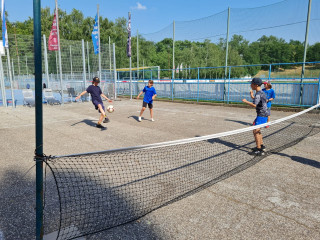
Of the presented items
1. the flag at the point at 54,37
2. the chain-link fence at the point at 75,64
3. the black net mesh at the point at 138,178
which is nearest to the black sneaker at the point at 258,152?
the black net mesh at the point at 138,178

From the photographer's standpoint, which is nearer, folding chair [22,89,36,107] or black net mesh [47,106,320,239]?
black net mesh [47,106,320,239]

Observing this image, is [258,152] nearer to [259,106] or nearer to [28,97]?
[259,106]

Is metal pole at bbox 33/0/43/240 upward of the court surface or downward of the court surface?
upward

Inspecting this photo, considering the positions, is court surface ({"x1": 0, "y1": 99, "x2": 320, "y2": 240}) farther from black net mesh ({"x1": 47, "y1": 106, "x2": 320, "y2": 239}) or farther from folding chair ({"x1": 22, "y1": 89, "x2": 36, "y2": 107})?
folding chair ({"x1": 22, "y1": 89, "x2": 36, "y2": 107})

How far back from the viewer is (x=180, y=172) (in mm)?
4418

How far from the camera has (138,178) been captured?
412cm

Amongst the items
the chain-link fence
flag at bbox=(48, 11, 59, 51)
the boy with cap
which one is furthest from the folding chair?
the boy with cap

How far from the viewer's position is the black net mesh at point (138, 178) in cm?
297

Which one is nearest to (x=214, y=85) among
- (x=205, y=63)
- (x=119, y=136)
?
(x=119, y=136)

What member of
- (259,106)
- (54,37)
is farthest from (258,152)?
(54,37)

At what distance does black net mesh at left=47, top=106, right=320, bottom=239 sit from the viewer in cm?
297

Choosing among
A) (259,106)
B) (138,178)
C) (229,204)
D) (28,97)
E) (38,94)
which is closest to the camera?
(38,94)

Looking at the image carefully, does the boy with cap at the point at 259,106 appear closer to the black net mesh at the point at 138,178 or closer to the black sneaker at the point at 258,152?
the black sneaker at the point at 258,152

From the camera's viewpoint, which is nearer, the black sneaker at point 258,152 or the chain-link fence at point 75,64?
the black sneaker at point 258,152
